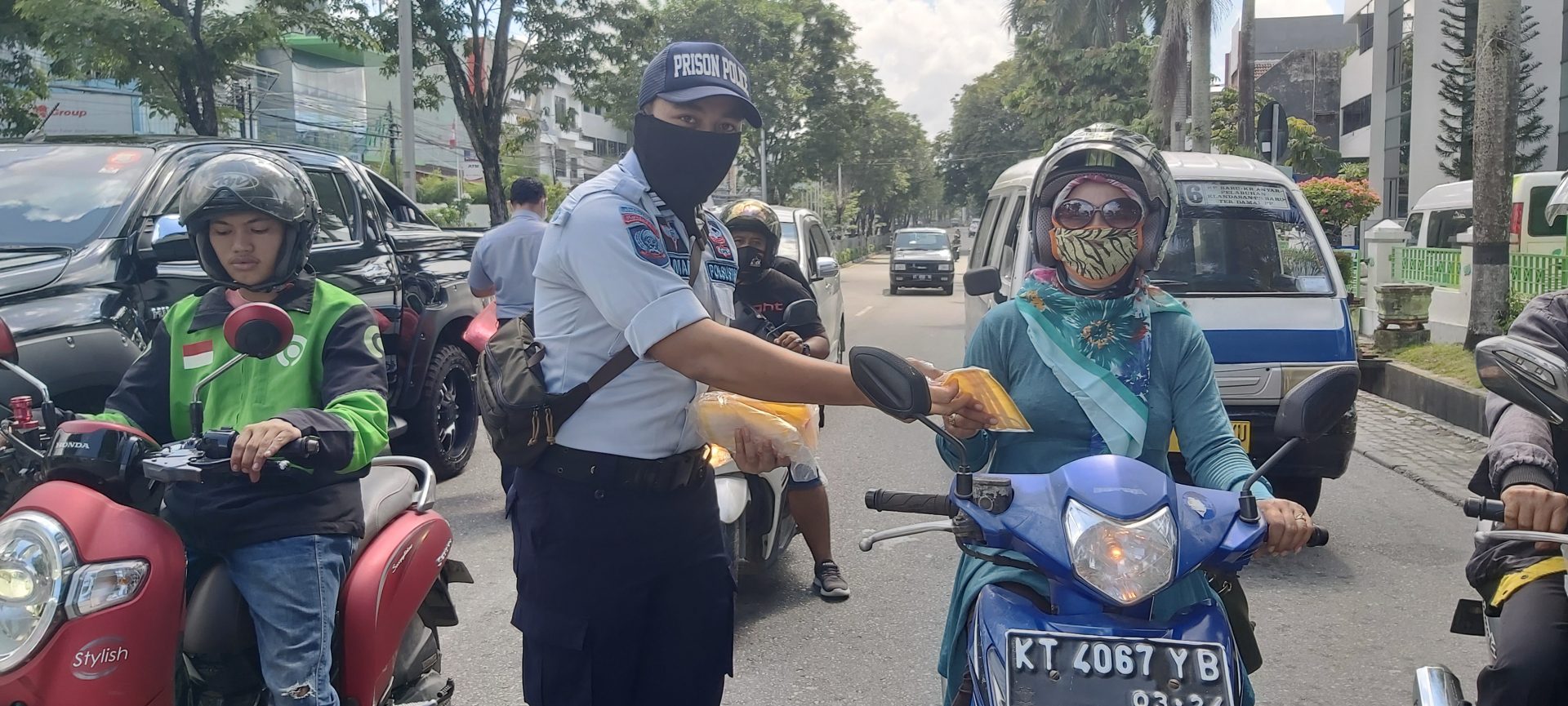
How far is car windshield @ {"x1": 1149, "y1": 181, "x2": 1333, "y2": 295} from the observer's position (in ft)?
22.1

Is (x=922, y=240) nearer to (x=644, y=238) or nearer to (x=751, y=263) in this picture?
(x=751, y=263)

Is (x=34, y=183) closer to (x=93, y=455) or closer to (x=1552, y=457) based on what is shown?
(x=93, y=455)

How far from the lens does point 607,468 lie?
90.7 inches

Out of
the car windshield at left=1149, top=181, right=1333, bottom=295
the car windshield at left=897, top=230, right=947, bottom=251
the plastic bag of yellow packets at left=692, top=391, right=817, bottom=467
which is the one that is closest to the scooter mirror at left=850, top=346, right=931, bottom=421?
the plastic bag of yellow packets at left=692, top=391, right=817, bottom=467

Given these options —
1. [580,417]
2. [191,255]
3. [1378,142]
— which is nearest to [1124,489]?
[580,417]

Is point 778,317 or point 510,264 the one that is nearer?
point 778,317

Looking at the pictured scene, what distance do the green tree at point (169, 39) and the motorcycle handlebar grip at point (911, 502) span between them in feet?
36.2

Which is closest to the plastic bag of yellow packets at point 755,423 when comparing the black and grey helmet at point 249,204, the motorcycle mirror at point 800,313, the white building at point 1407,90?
the black and grey helmet at point 249,204

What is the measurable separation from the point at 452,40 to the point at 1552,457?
18.2 metres

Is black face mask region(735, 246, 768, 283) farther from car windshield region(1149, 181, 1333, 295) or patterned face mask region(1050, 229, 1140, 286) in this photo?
patterned face mask region(1050, 229, 1140, 286)

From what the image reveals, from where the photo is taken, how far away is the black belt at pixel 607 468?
230 cm

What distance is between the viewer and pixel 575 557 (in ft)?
7.69

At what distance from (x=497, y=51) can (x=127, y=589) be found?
17.7 m

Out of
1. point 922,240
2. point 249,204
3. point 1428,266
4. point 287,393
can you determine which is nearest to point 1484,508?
point 287,393
